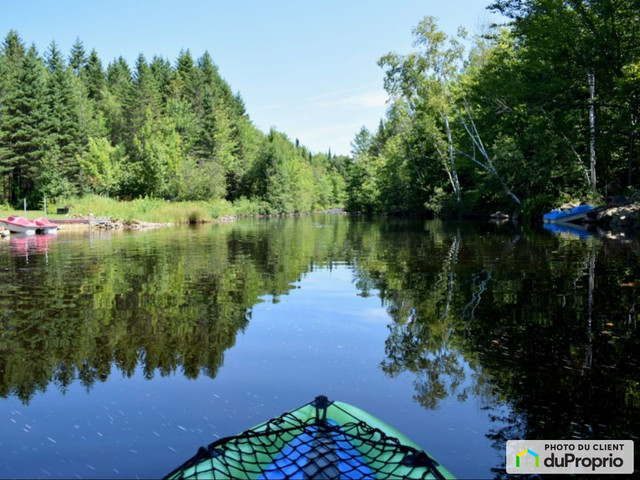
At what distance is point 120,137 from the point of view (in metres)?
56.2

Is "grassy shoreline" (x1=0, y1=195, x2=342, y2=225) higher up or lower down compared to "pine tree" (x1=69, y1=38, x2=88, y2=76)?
lower down

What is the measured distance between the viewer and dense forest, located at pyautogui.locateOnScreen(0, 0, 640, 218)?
888 inches

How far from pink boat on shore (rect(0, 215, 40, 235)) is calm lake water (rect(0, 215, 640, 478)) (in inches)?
724

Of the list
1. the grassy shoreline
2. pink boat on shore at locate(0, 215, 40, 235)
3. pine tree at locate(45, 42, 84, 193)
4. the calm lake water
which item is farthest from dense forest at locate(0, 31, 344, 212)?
the calm lake water

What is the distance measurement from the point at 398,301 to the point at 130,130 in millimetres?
51556

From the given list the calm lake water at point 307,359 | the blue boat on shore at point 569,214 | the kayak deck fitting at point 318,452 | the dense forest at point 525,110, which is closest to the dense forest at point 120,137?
the dense forest at point 525,110

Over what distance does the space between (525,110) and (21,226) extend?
2773cm

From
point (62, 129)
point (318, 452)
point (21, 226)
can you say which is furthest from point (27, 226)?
point (318, 452)

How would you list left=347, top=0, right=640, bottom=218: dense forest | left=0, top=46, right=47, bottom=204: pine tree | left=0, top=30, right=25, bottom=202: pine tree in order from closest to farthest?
left=347, top=0, right=640, bottom=218: dense forest < left=0, top=30, right=25, bottom=202: pine tree < left=0, top=46, right=47, bottom=204: pine tree

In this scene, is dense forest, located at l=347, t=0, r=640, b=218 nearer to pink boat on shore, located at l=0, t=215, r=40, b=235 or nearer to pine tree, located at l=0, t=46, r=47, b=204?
pink boat on shore, located at l=0, t=215, r=40, b=235

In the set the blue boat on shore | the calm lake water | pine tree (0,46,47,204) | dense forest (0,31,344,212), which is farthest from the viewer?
dense forest (0,31,344,212)

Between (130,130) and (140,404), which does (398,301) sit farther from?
(130,130)

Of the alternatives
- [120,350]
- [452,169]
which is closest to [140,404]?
[120,350]

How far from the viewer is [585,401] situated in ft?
13.4
